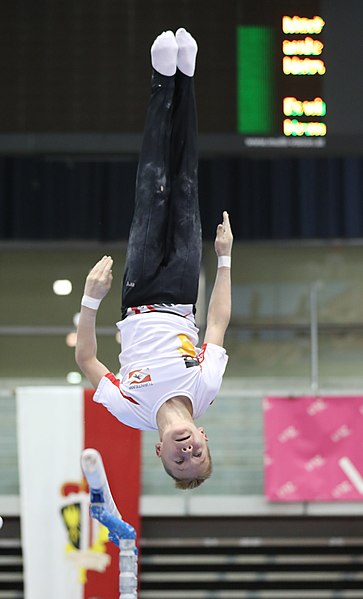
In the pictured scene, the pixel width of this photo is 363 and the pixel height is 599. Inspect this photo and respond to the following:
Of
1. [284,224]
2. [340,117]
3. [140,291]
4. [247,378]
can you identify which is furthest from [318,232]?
[140,291]

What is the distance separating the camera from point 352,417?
9.02 meters

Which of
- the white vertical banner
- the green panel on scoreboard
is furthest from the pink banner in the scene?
the green panel on scoreboard

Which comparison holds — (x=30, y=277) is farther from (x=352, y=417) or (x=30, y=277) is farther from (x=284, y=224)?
(x=352, y=417)

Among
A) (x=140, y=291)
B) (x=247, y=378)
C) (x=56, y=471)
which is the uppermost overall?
(x=140, y=291)

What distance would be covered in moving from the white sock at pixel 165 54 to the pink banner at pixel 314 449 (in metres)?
4.47

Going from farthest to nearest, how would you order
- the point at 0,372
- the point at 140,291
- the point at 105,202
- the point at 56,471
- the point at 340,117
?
1. the point at 105,202
2. the point at 0,372
3. the point at 56,471
4. the point at 340,117
5. the point at 140,291

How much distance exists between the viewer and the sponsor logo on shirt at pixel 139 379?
4.75 m

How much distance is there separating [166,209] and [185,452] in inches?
52.6

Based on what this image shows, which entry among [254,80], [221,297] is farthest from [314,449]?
[221,297]

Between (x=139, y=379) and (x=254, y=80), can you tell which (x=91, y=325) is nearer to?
(x=139, y=379)

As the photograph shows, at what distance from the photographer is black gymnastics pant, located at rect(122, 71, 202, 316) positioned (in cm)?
511

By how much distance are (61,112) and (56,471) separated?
122 inches

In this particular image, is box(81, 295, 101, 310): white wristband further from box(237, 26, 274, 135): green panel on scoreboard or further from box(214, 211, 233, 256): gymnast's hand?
box(237, 26, 274, 135): green panel on scoreboard

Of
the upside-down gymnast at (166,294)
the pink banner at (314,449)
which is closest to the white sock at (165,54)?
the upside-down gymnast at (166,294)
